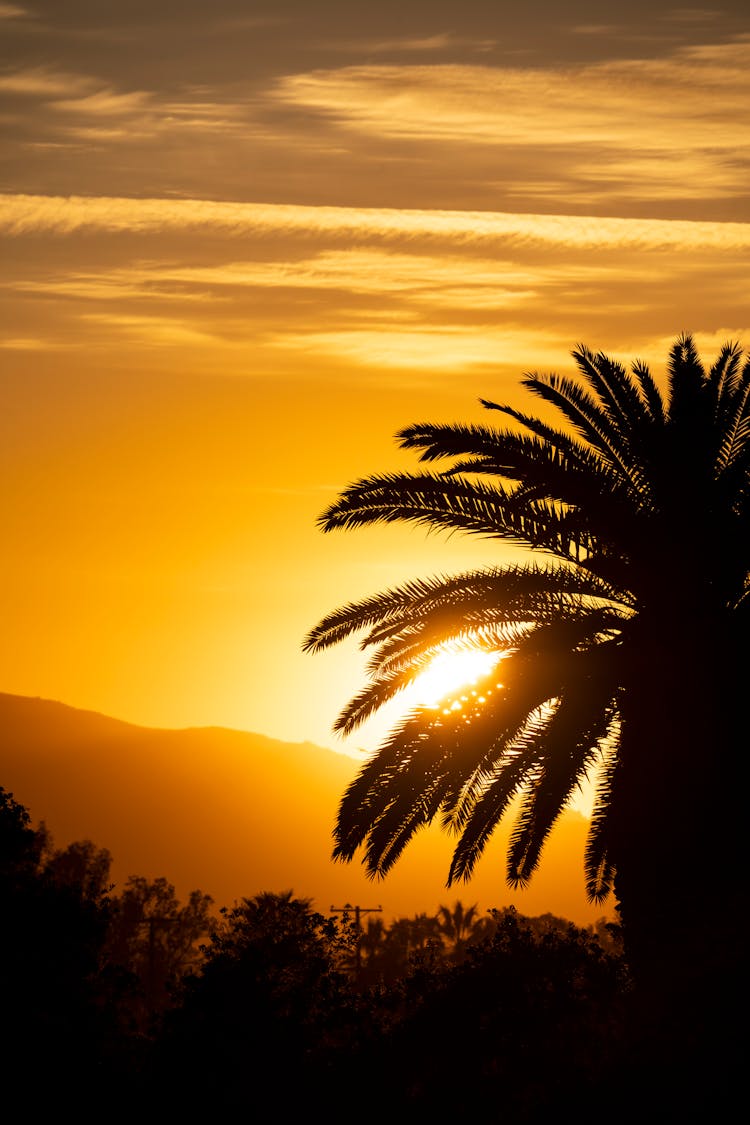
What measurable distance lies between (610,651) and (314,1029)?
9449 millimetres

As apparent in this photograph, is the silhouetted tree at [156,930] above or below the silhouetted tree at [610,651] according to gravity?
below

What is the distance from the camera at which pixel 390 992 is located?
83.7 ft

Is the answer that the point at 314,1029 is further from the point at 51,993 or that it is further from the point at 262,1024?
the point at 51,993

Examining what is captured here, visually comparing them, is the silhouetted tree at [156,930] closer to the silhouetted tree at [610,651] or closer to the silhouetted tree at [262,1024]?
the silhouetted tree at [262,1024]

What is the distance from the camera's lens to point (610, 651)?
15672 millimetres

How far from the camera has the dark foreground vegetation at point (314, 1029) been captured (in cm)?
1526

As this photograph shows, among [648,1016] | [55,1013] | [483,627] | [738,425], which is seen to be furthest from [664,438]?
[55,1013]

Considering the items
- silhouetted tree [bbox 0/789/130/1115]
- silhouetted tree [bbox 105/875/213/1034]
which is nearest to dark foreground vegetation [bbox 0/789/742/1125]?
silhouetted tree [bbox 0/789/130/1115]

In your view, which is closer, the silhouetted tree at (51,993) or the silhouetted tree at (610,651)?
the silhouetted tree at (610,651)

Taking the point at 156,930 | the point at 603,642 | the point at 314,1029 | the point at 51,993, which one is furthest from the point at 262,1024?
the point at 156,930

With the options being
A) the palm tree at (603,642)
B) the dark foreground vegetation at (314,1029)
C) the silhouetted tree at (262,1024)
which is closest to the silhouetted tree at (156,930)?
the silhouetted tree at (262,1024)

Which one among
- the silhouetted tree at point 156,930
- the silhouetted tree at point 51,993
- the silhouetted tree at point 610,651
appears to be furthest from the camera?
the silhouetted tree at point 156,930

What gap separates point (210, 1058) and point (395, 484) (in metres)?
9.93

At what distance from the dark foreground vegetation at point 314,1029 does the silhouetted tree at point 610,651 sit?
0.86 m
